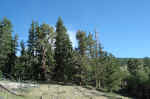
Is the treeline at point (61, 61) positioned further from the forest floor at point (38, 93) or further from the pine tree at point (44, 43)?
the forest floor at point (38, 93)

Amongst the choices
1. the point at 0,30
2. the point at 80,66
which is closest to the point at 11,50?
the point at 0,30

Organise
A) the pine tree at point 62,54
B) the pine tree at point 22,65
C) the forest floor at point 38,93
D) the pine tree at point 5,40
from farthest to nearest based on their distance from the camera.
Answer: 1. the pine tree at point 22,65
2. the pine tree at point 62,54
3. the pine tree at point 5,40
4. the forest floor at point 38,93

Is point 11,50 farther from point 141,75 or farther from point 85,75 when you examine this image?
point 141,75

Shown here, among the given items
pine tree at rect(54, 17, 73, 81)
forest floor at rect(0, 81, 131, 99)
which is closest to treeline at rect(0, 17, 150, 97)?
pine tree at rect(54, 17, 73, 81)

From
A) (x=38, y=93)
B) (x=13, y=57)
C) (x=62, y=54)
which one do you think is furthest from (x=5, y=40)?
(x=38, y=93)

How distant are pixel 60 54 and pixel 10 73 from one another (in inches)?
509

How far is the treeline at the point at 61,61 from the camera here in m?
27.7

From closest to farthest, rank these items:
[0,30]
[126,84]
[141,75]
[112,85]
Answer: [112,85]
[0,30]
[141,75]
[126,84]

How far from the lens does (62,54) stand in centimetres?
3139

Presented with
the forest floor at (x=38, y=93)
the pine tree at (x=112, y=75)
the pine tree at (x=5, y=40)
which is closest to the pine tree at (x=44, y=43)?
the pine tree at (x=5, y=40)

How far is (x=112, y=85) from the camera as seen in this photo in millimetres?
27156

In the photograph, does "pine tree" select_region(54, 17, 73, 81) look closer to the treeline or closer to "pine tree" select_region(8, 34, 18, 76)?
the treeline

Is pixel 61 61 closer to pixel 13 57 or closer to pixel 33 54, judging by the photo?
pixel 33 54

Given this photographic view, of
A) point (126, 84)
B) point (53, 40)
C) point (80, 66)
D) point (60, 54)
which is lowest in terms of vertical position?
point (126, 84)
